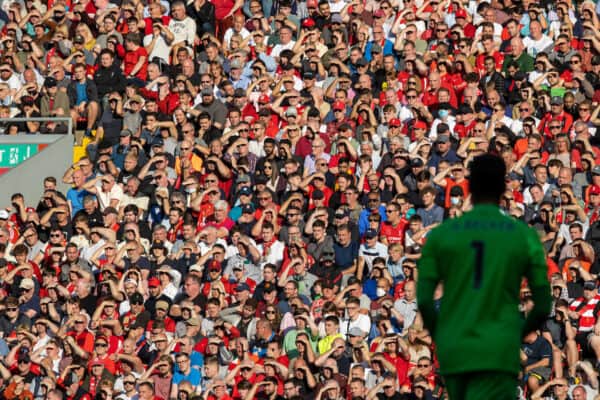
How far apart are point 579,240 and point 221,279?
12.9 ft

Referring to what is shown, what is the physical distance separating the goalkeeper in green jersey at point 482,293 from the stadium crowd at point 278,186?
8062mm

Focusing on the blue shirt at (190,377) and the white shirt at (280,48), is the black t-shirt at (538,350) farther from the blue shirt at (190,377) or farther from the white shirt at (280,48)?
the white shirt at (280,48)

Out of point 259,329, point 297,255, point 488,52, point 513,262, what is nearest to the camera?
point 513,262

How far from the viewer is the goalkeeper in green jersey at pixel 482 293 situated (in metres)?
6.28

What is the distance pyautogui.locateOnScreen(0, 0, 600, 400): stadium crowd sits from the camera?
1543 centimetres

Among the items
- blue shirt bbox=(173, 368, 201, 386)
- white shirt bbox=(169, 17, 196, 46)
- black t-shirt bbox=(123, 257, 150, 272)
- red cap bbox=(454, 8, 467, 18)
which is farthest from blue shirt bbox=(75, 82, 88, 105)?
blue shirt bbox=(173, 368, 201, 386)

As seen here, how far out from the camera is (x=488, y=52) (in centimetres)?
1997

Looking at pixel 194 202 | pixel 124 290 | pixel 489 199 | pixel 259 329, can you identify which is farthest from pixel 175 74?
pixel 489 199

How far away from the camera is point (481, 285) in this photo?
6305 mm

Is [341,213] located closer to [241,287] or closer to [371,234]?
[371,234]

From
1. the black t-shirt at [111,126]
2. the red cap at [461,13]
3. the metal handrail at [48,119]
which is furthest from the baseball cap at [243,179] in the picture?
the red cap at [461,13]

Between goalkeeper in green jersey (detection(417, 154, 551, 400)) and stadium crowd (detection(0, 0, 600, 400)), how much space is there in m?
8.06

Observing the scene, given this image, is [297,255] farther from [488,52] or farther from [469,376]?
[469,376]

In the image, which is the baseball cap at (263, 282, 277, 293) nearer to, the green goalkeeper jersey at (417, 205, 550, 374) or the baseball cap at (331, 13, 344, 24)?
the baseball cap at (331, 13, 344, 24)
